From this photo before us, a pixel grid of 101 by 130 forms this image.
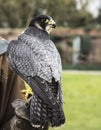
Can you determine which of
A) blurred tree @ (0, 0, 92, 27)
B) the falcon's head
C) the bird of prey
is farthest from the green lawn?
blurred tree @ (0, 0, 92, 27)

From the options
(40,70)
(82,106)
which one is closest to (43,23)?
(40,70)

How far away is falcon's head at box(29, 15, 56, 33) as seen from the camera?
3506mm

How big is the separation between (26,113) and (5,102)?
0.56m

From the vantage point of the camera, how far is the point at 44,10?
47219 millimetres

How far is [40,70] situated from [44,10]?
44.6 m

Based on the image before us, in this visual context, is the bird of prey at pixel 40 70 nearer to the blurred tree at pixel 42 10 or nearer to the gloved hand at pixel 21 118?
the gloved hand at pixel 21 118

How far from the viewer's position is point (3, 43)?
129 inches

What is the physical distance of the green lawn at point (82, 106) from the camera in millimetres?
11180

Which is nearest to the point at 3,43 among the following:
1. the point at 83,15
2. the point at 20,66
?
the point at 20,66

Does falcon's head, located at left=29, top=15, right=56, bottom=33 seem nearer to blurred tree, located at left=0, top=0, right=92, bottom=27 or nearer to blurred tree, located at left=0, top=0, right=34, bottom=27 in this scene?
blurred tree, located at left=0, top=0, right=92, bottom=27

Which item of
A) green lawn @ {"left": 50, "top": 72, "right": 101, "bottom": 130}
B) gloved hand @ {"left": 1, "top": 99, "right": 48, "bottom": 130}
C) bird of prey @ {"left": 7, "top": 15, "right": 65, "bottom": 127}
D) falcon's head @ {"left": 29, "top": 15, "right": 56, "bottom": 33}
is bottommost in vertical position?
green lawn @ {"left": 50, "top": 72, "right": 101, "bottom": 130}

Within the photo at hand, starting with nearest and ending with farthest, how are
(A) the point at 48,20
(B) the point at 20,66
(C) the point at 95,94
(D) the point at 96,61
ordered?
(B) the point at 20,66 < (A) the point at 48,20 < (C) the point at 95,94 < (D) the point at 96,61

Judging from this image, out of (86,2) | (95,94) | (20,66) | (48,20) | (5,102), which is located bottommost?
→ (95,94)

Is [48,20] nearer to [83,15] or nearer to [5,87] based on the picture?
[5,87]
